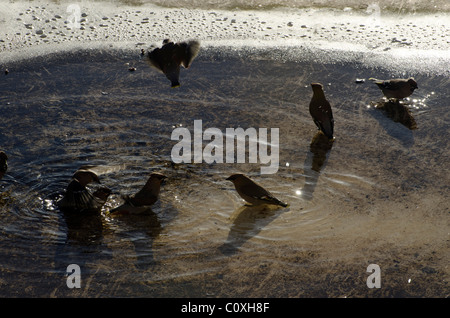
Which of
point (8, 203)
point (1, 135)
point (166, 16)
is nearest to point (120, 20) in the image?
point (166, 16)

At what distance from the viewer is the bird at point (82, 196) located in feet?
19.2

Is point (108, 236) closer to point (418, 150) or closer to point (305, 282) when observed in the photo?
point (305, 282)

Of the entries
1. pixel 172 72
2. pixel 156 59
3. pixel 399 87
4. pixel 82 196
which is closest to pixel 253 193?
pixel 82 196

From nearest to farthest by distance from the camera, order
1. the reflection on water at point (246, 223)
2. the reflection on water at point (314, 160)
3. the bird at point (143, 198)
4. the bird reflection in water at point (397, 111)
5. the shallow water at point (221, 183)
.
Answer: the shallow water at point (221, 183) < the reflection on water at point (246, 223) < the bird at point (143, 198) < the reflection on water at point (314, 160) < the bird reflection in water at point (397, 111)

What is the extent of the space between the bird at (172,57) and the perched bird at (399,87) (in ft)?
8.36

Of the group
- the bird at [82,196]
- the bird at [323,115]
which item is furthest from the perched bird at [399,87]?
the bird at [82,196]

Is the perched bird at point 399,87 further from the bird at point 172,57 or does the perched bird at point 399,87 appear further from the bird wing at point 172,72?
the bird wing at point 172,72

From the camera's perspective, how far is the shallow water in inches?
196

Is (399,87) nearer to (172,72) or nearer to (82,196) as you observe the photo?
(172,72)

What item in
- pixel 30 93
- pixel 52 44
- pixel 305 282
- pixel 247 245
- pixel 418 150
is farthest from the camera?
pixel 52 44

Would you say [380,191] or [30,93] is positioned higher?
[30,93]

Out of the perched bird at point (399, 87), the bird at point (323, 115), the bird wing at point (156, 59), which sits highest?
the bird wing at point (156, 59)

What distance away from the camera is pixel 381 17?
10.4 m

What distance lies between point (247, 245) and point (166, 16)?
6.07 meters
